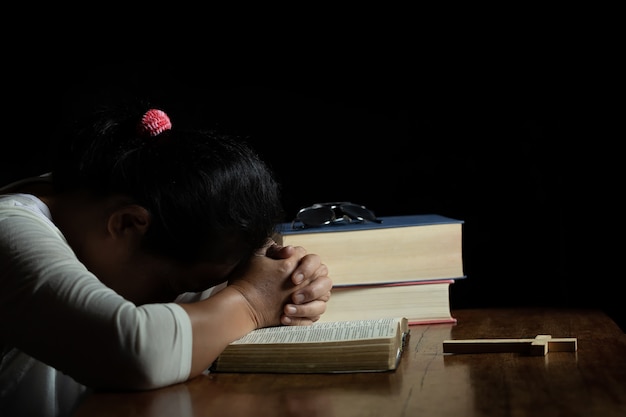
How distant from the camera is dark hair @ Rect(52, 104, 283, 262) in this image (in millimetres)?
1128

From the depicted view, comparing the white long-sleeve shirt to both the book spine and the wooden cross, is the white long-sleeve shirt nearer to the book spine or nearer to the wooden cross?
the wooden cross

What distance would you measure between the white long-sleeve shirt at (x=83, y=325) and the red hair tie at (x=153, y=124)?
0.88 ft

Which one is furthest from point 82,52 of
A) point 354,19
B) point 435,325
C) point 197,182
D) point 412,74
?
point 435,325

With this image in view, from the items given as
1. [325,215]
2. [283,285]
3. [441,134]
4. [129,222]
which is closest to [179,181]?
[129,222]

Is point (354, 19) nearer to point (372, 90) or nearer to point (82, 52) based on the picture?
point (372, 90)

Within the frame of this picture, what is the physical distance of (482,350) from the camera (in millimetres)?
1071

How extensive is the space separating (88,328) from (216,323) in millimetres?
162

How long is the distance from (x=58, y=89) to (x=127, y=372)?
114 centimetres

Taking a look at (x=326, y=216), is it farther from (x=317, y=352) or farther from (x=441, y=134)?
(x=317, y=352)

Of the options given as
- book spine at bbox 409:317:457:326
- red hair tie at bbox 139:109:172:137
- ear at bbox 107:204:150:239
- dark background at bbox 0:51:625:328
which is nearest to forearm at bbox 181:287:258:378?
ear at bbox 107:204:150:239

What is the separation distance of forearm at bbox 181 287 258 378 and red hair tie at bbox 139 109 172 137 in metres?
0.27

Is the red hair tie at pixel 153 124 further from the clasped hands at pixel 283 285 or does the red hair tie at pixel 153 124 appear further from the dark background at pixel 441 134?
the dark background at pixel 441 134

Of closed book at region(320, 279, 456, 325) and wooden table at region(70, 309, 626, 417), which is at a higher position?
wooden table at region(70, 309, 626, 417)

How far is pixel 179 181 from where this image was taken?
1.13 metres
